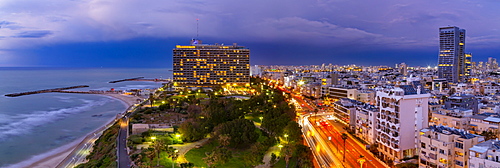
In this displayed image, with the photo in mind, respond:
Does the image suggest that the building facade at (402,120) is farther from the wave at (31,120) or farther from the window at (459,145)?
the wave at (31,120)

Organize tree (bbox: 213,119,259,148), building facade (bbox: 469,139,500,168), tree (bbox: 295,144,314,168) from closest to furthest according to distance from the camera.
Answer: building facade (bbox: 469,139,500,168), tree (bbox: 295,144,314,168), tree (bbox: 213,119,259,148)

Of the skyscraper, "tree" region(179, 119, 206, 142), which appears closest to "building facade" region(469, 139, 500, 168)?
"tree" region(179, 119, 206, 142)

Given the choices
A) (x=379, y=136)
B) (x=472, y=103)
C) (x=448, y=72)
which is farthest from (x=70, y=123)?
(x=448, y=72)

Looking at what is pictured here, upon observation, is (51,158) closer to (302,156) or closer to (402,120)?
(302,156)

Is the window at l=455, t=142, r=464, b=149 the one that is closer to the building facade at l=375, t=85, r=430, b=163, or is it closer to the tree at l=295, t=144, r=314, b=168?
the building facade at l=375, t=85, r=430, b=163

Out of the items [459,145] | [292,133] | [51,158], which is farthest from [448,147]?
[51,158]

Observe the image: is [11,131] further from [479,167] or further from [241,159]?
[479,167]
